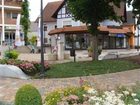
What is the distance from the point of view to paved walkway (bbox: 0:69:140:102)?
49.2 ft

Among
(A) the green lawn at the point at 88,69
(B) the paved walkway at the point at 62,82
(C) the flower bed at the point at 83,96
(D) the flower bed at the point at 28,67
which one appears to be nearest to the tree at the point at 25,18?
(A) the green lawn at the point at 88,69

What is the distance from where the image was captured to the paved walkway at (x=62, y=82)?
14992mm

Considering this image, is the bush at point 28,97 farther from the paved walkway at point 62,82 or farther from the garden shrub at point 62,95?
the paved walkway at point 62,82

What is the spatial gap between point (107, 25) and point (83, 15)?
4184 cm

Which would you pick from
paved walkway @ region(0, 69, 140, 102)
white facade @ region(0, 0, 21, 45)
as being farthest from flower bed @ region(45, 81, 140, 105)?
white facade @ region(0, 0, 21, 45)

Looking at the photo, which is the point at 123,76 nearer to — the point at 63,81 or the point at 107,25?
the point at 63,81

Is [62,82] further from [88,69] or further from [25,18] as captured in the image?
[25,18]

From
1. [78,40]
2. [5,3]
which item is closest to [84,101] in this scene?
[78,40]

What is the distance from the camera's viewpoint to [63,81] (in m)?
17.1

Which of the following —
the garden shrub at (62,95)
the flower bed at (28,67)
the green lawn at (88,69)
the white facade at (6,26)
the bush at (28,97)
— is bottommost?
the green lawn at (88,69)

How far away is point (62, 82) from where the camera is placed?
661 inches

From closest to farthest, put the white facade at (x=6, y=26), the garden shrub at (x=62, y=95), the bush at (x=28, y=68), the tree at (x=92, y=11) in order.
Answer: the garden shrub at (x=62, y=95), the bush at (x=28, y=68), the tree at (x=92, y=11), the white facade at (x=6, y=26)

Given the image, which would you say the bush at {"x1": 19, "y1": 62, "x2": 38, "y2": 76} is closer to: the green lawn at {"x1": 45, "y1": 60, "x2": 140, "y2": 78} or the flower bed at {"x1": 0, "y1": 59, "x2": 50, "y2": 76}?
the flower bed at {"x1": 0, "y1": 59, "x2": 50, "y2": 76}

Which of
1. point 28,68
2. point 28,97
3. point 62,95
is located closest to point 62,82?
point 28,68
